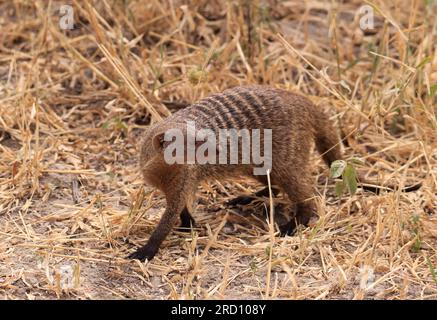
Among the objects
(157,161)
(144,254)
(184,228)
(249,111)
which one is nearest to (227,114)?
(249,111)

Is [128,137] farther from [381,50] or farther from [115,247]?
[381,50]

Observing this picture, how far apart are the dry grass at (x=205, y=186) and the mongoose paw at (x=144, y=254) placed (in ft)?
0.14

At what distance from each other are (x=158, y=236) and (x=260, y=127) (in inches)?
27.9

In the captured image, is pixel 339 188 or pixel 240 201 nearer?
pixel 339 188

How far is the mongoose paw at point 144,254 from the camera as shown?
3.54 metres

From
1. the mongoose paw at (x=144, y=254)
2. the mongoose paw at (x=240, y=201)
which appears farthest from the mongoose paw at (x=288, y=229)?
the mongoose paw at (x=144, y=254)

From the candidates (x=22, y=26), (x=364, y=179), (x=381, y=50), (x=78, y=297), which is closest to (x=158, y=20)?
(x=22, y=26)

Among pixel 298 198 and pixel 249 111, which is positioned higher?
pixel 249 111

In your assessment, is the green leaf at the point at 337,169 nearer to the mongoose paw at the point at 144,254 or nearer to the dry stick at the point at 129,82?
the mongoose paw at the point at 144,254

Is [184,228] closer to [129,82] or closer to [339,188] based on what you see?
[339,188]

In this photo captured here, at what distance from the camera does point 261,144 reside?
12.7 ft

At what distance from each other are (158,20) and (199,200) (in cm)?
155

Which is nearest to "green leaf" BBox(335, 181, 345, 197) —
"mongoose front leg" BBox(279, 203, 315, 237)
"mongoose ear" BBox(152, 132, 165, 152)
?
Result: "mongoose front leg" BBox(279, 203, 315, 237)

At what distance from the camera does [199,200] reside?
4195 mm
